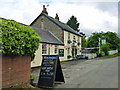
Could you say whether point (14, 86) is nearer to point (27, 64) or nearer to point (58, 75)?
point (27, 64)

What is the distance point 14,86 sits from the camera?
5.87 meters

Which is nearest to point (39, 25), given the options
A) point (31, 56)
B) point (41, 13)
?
point (41, 13)

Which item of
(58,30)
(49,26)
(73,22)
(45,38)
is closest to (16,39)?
(45,38)

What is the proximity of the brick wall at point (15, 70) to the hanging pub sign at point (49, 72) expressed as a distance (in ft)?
2.93

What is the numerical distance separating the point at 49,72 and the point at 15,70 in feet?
5.82

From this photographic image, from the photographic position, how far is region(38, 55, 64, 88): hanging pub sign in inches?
246

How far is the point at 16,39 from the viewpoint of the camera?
19.2 ft

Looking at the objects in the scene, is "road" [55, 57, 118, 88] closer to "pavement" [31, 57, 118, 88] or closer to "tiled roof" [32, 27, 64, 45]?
"pavement" [31, 57, 118, 88]

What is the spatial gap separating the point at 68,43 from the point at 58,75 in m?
14.9

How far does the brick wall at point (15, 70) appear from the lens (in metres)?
5.57

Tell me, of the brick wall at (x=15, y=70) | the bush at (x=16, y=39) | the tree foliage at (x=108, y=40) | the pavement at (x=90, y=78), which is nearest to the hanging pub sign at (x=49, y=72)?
the pavement at (x=90, y=78)

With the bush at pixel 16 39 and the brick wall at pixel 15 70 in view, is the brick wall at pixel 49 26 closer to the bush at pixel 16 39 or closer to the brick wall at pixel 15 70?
the bush at pixel 16 39

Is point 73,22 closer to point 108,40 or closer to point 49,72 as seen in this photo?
point 108,40

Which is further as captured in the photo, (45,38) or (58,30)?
(58,30)
